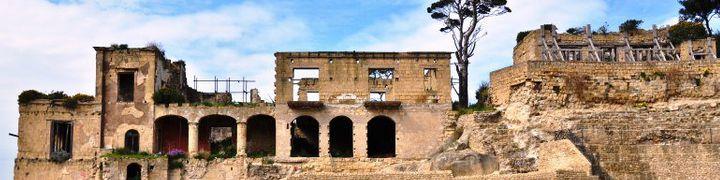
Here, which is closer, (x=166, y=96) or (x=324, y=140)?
(x=324, y=140)

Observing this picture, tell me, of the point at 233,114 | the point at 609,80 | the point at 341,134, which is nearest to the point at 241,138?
the point at 233,114

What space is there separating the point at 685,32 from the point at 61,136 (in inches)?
1250

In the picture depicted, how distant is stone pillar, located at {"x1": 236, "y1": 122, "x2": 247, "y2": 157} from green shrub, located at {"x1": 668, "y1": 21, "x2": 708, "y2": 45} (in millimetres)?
22270

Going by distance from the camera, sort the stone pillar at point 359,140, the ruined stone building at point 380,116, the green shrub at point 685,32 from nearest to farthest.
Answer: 1. the ruined stone building at point 380,116
2. the stone pillar at point 359,140
3. the green shrub at point 685,32

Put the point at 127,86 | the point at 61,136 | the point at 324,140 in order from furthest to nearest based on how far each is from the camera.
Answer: the point at 127,86, the point at 61,136, the point at 324,140

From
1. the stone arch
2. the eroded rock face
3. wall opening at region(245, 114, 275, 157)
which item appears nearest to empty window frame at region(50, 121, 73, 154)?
the stone arch

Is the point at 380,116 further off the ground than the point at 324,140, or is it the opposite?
the point at 380,116

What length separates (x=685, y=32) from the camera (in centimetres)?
4828

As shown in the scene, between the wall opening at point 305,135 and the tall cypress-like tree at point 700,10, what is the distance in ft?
75.4

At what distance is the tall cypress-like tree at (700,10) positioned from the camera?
2093 inches

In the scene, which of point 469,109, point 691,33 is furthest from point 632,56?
point 469,109

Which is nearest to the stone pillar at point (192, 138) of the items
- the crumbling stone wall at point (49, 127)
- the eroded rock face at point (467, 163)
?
the crumbling stone wall at point (49, 127)

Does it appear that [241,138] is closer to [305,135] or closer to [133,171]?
[305,135]

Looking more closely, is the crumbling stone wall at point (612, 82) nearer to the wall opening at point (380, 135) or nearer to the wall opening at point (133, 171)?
the wall opening at point (380, 135)
